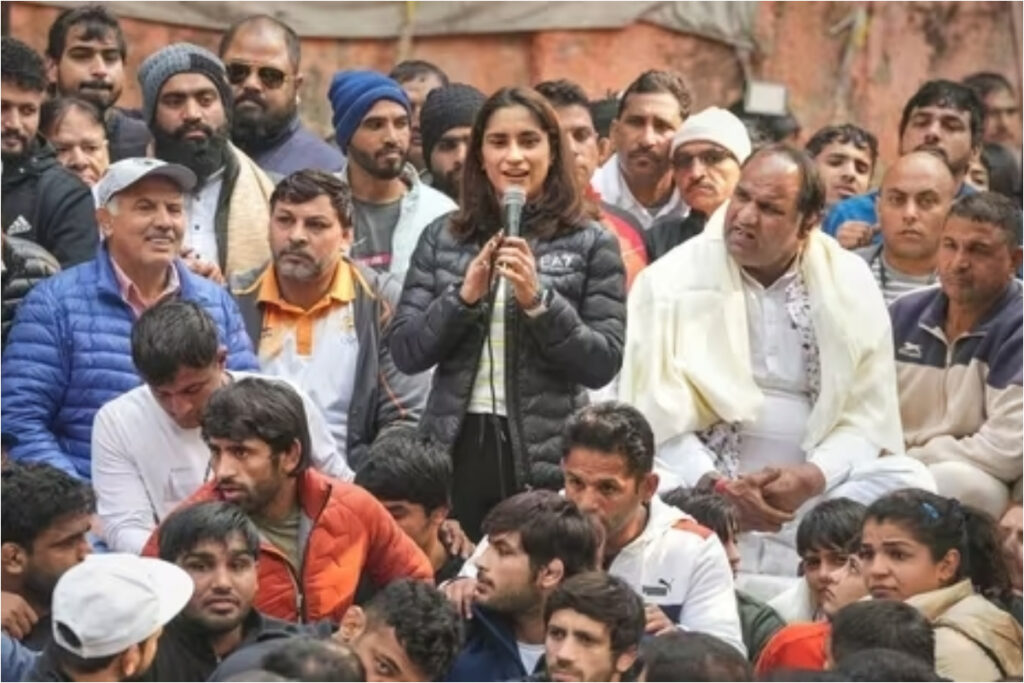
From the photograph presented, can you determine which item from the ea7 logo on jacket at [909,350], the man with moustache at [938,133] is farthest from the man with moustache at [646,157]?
the ea7 logo on jacket at [909,350]

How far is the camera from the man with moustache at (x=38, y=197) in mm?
12164

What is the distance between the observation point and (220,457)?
34.2 ft

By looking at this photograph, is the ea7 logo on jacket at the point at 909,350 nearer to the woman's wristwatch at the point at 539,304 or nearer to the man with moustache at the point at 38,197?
the woman's wristwatch at the point at 539,304

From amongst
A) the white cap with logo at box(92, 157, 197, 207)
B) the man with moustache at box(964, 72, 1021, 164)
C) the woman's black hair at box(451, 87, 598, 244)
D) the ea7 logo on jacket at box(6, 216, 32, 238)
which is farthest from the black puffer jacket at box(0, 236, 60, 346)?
the man with moustache at box(964, 72, 1021, 164)

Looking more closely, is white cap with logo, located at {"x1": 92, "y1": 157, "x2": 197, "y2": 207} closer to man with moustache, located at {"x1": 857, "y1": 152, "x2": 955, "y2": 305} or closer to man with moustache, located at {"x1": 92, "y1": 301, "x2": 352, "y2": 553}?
man with moustache, located at {"x1": 92, "y1": 301, "x2": 352, "y2": 553}

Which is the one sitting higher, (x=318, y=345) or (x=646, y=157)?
(x=646, y=157)

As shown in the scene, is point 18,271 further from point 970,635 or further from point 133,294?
point 970,635

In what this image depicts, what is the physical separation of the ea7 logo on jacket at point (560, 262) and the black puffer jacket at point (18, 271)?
1599mm

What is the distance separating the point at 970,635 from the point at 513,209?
1.80 meters

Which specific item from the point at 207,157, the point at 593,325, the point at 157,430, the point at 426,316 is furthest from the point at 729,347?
the point at 157,430

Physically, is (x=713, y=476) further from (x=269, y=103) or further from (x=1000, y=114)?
(x=1000, y=114)

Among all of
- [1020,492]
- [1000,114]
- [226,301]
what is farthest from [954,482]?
[1000,114]

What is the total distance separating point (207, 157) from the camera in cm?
1252

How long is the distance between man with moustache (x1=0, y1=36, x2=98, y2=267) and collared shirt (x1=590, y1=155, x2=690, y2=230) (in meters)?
2.09
